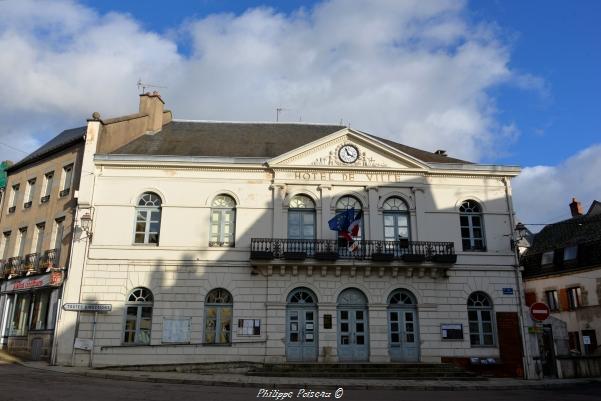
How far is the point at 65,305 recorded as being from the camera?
17.6 m

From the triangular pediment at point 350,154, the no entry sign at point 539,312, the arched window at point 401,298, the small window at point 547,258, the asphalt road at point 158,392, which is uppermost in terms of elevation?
the triangular pediment at point 350,154

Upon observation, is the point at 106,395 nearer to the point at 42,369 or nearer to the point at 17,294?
the point at 42,369

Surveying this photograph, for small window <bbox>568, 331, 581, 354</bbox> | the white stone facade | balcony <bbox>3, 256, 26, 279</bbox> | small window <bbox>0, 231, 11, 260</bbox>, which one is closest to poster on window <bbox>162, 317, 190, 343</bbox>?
the white stone facade

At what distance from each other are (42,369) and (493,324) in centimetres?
1561

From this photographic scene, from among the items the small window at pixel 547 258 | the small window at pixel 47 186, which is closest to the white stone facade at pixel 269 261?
the small window at pixel 47 186

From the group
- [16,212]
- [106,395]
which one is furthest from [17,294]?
[106,395]

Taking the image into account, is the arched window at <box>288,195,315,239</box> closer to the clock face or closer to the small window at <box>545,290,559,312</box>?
the clock face

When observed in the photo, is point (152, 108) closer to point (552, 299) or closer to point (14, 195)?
point (14, 195)

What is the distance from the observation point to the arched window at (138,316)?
18.0 metres

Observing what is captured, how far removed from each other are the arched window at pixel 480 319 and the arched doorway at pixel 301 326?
587 centimetres

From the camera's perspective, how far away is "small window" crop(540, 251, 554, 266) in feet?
98.9

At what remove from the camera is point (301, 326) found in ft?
61.3

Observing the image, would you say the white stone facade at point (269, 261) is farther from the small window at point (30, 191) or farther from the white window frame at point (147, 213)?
the small window at point (30, 191)

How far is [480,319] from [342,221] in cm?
645
